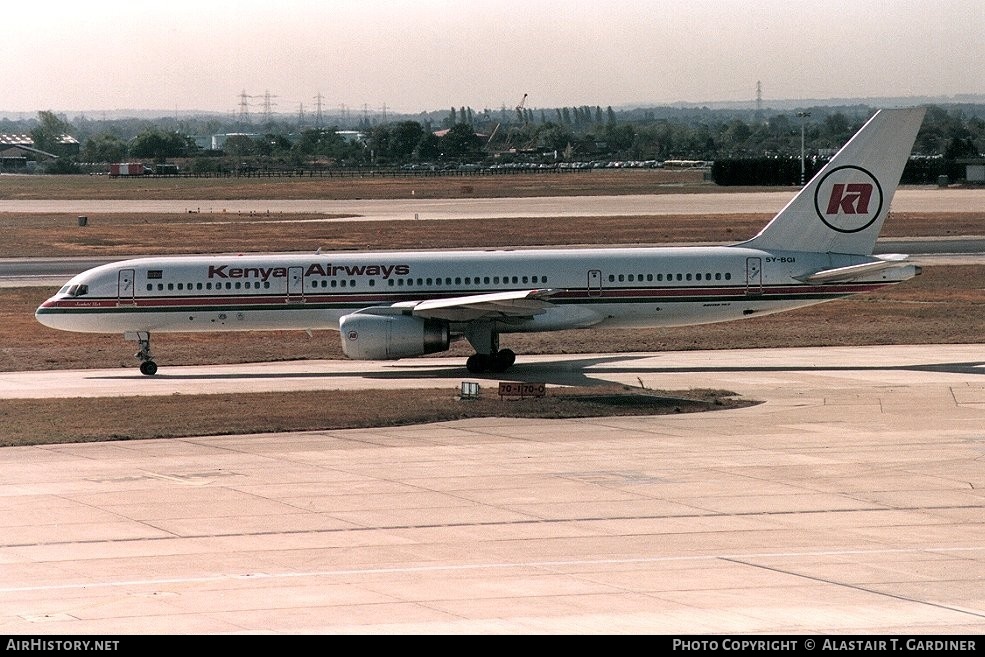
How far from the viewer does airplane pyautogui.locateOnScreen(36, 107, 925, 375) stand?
42.1 meters

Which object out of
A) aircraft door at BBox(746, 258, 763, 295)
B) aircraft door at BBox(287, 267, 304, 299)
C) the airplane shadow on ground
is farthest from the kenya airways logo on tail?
aircraft door at BBox(287, 267, 304, 299)

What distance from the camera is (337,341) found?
49.6 metres

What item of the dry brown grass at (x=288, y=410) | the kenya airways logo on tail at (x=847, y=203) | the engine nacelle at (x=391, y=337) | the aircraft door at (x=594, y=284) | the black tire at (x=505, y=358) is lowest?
the dry brown grass at (x=288, y=410)

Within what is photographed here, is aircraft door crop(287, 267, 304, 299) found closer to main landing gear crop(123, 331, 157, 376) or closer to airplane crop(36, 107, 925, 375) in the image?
airplane crop(36, 107, 925, 375)

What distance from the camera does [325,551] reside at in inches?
859

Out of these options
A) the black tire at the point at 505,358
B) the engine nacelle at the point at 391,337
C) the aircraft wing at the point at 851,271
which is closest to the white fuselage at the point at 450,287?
the aircraft wing at the point at 851,271

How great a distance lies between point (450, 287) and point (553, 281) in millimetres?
3344

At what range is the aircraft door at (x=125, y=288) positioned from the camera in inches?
1721

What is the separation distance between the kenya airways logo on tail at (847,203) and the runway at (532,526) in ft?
24.5

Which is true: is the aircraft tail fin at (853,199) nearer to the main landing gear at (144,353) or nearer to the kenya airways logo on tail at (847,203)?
the kenya airways logo on tail at (847,203)

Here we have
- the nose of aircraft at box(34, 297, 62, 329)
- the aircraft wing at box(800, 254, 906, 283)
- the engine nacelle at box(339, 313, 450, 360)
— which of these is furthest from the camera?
the nose of aircraft at box(34, 297, 62, 329)

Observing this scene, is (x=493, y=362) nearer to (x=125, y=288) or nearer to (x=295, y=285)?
(x=295, y=285)

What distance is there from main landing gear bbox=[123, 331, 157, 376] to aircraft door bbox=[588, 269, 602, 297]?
565 inches

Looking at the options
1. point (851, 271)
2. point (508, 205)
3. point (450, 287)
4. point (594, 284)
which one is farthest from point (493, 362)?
point (508, 205)
